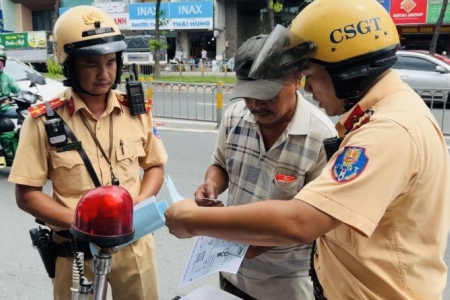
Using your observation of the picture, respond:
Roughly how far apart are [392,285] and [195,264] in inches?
24.9

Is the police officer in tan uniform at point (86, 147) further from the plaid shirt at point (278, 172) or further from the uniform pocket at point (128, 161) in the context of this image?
the plaid shirt at point (278, 172)

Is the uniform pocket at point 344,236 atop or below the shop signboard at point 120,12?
below

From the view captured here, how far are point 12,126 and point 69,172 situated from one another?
16.6ft

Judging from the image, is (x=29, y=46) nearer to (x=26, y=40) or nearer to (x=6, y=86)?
(x=26, y=40)

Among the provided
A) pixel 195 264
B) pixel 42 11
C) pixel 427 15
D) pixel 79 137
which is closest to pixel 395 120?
pixel 195 264

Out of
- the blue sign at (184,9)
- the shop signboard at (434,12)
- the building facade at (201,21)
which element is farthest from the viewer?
the building facade at (201,21)

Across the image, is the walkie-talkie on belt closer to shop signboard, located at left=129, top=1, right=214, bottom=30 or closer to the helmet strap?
the helmet strap

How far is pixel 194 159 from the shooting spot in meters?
6.84

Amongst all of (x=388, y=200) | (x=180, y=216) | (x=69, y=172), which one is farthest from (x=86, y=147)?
(x=388, y=200)

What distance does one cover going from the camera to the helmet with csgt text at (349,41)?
1.24m

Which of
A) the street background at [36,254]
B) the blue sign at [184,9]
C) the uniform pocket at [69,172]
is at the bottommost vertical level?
the street background at [36,254]

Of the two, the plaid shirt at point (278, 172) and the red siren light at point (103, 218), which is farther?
the plaid shirt at point (278, 172)

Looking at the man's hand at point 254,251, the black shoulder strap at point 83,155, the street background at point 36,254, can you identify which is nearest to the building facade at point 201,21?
the street background at point 36,254

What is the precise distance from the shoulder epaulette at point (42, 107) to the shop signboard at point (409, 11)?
75.4ft
